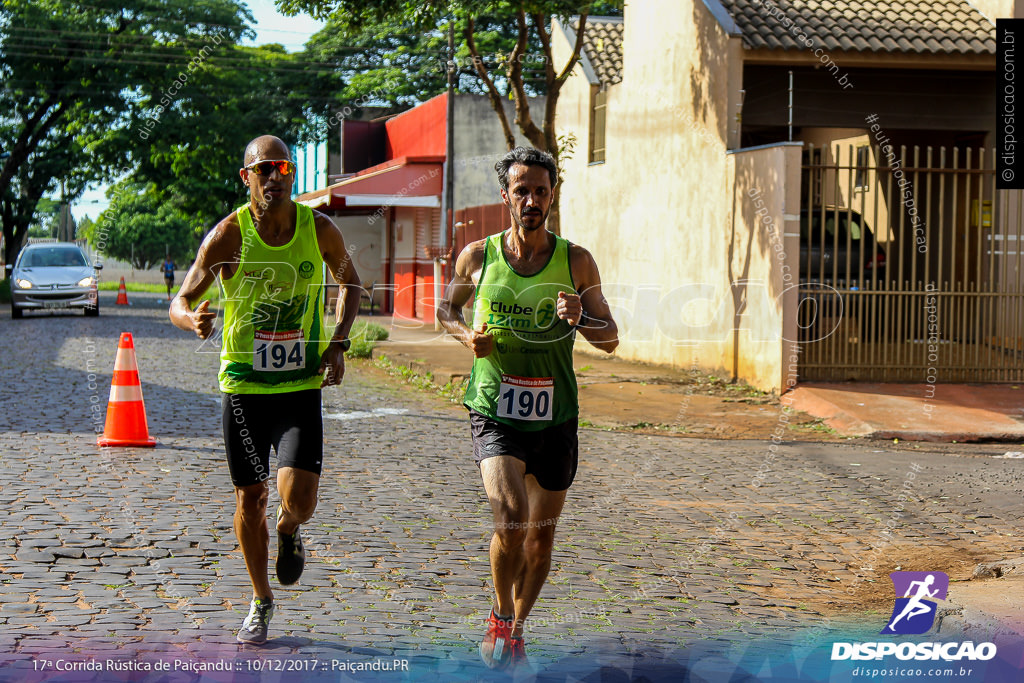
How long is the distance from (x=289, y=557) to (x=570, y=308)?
158cm

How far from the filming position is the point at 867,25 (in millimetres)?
15969

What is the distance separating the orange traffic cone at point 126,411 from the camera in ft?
31.5

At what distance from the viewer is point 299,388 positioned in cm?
478

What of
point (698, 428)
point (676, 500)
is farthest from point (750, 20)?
point (676, 500)

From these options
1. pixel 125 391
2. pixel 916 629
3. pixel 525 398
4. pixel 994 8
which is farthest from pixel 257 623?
pixel 994 8

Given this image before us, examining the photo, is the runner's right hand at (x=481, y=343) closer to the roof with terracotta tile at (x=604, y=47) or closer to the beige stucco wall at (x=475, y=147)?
the roof with terracotta tile at (x=604, y=47)

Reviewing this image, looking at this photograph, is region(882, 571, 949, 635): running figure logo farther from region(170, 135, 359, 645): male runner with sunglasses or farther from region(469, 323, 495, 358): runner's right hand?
region(170, 135, 359, 645): male runner with sunglasses

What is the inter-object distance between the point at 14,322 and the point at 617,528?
2183 cm

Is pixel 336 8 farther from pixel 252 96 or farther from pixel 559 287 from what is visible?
pixel 252 96

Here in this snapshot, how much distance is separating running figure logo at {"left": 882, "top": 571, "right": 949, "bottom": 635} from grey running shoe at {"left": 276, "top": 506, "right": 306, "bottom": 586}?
8.12 feet

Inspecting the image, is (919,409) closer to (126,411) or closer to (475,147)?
(126,411)

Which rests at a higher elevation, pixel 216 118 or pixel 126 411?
pixel 216 118

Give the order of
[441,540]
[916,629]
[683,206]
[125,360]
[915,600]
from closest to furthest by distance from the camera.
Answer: [916,629], [915,600], [441,540], [125,360], [683,206]

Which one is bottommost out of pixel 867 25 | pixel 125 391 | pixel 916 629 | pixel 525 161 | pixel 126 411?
pixel 916 629
